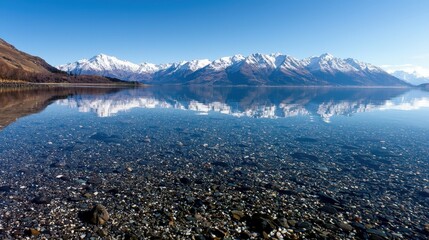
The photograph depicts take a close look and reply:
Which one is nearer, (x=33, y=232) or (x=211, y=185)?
(x=33, y=232)

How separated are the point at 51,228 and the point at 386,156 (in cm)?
3696

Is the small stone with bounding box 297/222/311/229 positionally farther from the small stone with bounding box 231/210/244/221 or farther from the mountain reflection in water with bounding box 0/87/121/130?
the mountain reflection in water with bounding box 0/87/121/130

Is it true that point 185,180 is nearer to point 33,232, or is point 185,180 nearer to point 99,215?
point 99,215

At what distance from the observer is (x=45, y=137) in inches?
1529

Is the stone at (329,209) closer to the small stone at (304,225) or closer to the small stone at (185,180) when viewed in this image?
the small stone at (304,225)

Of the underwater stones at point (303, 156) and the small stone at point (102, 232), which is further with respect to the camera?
the underwater stones at point (303, 156)

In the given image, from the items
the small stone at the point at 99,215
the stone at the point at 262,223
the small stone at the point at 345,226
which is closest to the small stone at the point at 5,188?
the small stone at the point at 99,215

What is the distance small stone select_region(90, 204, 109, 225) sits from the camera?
1622 cm

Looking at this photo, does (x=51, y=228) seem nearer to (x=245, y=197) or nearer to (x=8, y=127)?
(x=245, y=197)

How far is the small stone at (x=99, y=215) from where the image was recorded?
16219mm

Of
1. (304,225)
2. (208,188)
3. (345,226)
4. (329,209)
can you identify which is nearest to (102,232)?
(208,188)

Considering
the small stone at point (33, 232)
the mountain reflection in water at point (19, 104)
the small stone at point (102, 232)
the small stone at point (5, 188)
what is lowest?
the small stone at point (102, 232)

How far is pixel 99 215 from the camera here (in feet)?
54.4

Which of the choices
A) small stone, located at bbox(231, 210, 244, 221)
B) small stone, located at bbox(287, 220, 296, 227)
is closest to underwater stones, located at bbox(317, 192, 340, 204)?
small stone, located at bbox(287, 220, 296, 227)
